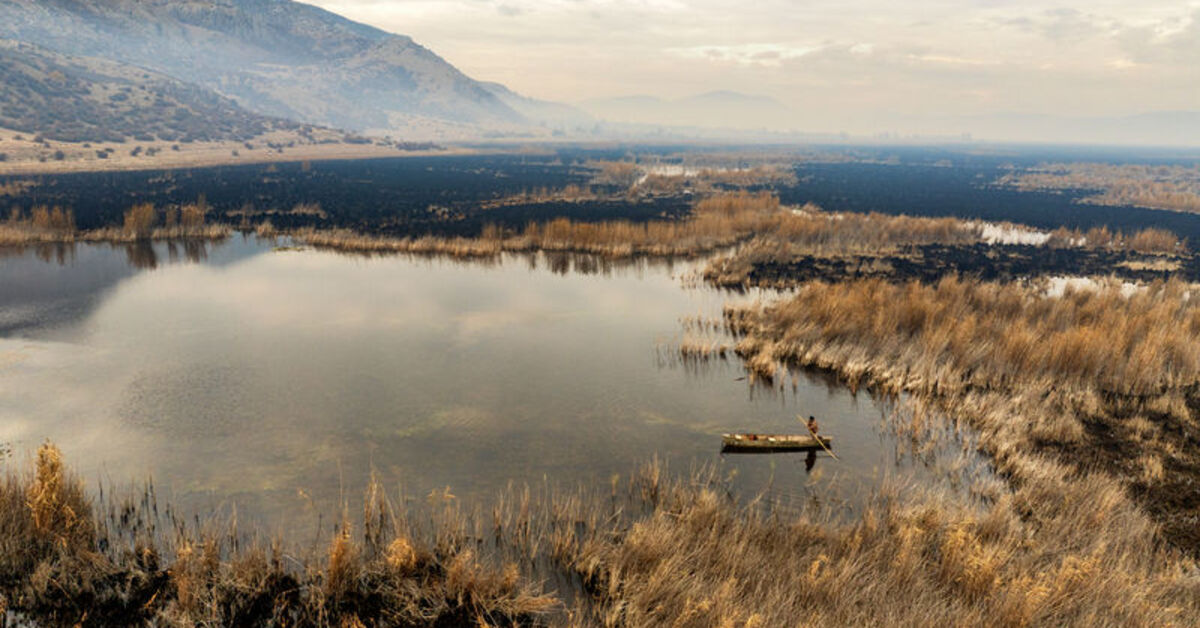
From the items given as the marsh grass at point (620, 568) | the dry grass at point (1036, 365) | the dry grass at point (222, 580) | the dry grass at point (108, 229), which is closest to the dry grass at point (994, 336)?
the dry grass at point (1036, 365)

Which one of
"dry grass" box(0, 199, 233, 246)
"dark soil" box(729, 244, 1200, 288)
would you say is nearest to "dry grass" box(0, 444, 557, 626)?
"dark soil" box(729, 244, 1200, 288)

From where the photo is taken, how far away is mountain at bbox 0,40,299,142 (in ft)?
400

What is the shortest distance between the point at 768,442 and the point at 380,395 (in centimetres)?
1189

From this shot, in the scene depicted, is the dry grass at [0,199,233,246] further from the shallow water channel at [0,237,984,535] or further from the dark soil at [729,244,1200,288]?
the dark soil at [729,244,1200,288]

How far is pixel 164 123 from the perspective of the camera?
149 m

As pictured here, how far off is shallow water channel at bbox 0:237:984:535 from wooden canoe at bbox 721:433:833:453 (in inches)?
15.2

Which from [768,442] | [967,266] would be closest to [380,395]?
[768,442]

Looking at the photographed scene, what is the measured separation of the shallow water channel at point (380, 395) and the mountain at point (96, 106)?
124 metres

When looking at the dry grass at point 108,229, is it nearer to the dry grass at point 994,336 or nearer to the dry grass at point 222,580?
the dry grass at point 222,580

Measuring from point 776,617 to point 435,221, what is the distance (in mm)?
50916

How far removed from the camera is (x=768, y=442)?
1545cm

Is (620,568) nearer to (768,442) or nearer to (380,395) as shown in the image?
(768,442)

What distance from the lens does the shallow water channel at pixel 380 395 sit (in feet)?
47.1

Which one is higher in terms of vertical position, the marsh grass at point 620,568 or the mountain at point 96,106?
the mountain at point 96,106
